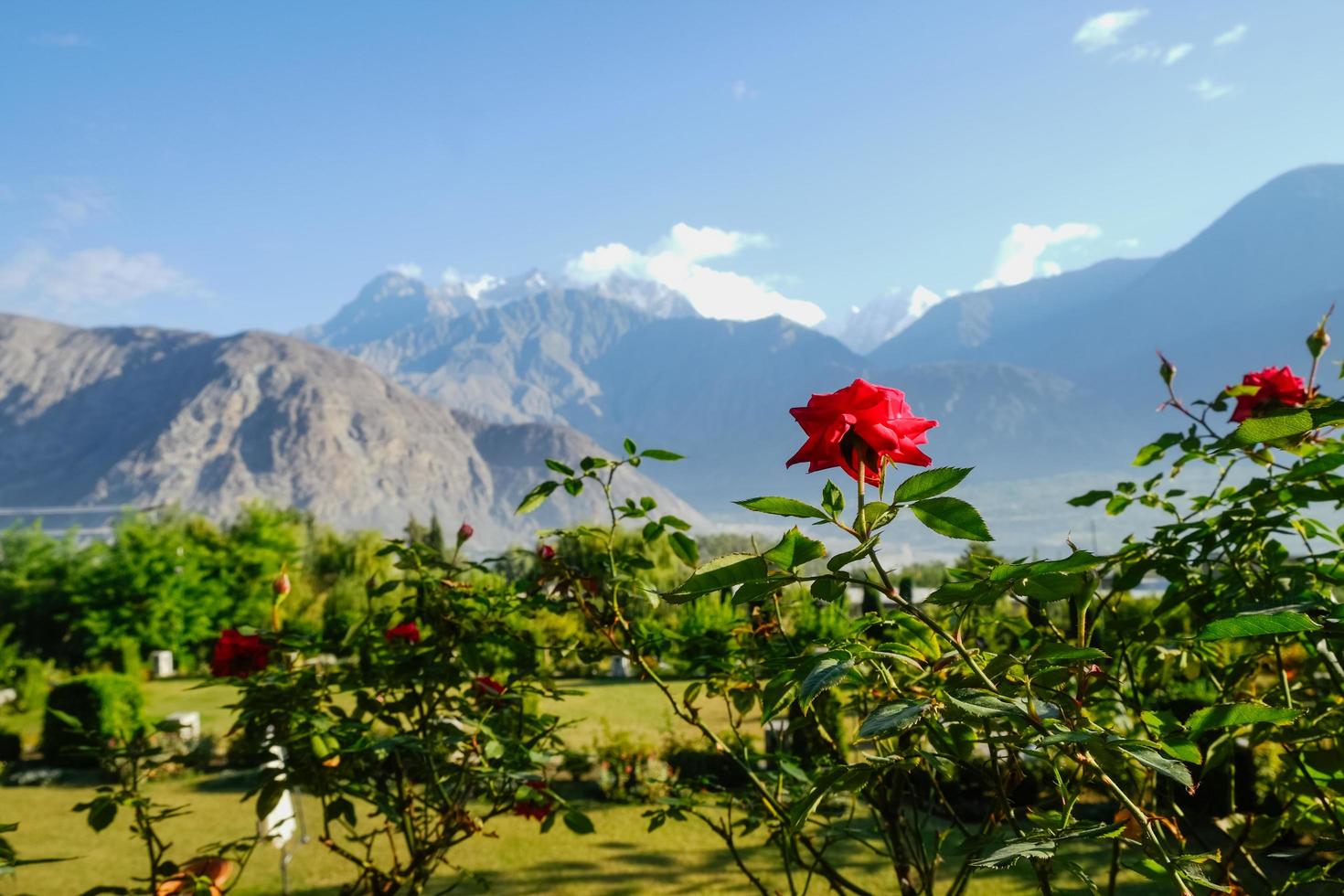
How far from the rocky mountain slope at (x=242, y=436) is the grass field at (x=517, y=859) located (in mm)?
100609

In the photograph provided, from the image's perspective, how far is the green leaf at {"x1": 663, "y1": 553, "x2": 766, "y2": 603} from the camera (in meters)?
0.58

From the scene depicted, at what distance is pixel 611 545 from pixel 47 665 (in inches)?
612

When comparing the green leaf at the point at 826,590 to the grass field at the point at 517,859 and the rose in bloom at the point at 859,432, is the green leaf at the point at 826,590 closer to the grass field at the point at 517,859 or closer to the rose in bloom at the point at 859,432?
the rose in bloom at the point at 859,432

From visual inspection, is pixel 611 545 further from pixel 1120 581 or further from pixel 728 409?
pixel 728 409

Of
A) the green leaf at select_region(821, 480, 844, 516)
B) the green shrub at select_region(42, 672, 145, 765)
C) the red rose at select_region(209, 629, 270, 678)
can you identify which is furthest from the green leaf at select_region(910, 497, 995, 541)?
the green shrub at select_region(42, 672, 145, 765)

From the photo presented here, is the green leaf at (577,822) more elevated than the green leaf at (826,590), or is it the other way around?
the green leaf at (826,590)

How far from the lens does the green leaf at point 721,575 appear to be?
0.58 m

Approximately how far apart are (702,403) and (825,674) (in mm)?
176059

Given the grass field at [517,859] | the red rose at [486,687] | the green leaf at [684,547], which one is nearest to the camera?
the green leaf at [684,547]

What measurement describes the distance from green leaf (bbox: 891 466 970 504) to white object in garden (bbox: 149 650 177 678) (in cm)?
1598

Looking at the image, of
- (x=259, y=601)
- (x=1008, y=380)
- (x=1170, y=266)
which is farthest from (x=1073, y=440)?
(x=259, y=601)

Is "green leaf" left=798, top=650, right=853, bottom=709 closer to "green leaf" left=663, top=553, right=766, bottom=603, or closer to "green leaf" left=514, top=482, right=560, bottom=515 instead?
"green leaf" left=663, top=553, right=766, bottom=603

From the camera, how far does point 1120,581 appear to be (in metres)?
1.13

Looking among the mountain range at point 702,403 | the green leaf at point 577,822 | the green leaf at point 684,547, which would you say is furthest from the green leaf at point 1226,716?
the mountain range at point 702,403
